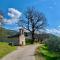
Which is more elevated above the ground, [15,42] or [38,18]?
[38,18]

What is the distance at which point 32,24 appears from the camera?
81.1 metres

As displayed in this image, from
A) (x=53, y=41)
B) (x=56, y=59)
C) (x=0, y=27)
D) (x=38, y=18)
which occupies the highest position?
(x=38, y=18)

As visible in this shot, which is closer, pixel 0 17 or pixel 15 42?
pixel 0 17

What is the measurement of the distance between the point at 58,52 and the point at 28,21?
161ft

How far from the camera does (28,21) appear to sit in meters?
80.6

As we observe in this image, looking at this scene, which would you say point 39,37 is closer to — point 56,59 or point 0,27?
point 0,27

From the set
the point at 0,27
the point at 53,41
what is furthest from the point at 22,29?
the point at 53,41

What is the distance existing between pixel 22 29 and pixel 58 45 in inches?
1887

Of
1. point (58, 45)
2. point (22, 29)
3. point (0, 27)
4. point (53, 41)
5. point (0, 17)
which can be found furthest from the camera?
point (22, 29)

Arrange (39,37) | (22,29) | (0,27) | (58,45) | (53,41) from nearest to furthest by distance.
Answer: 1. (58,45)
2. (53,41)
3. (0,27)
4. (22,29)
5. (39,37)

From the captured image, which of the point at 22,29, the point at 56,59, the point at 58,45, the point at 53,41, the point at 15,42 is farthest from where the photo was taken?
the point at 22,29

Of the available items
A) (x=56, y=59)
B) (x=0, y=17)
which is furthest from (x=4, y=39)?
(x=56, y=59)

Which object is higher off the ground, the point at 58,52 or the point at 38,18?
the point at 38,18

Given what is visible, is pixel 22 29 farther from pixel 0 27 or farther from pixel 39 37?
pixel 39 37
